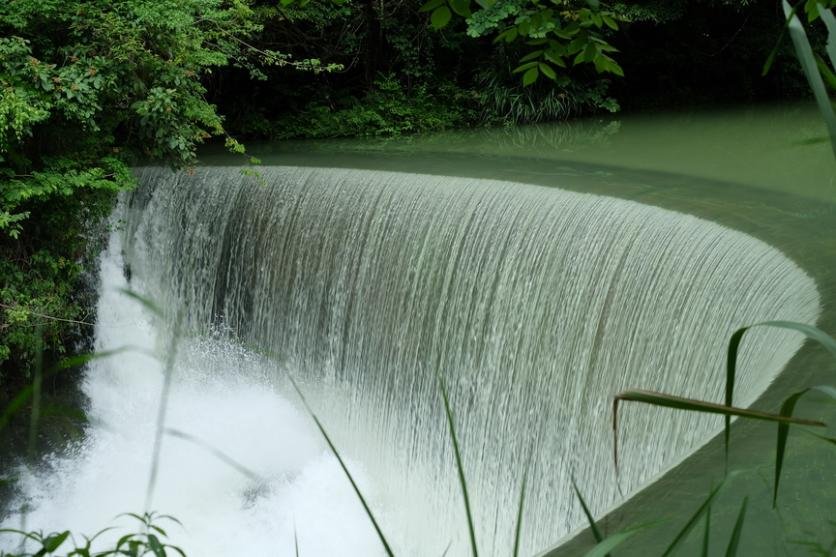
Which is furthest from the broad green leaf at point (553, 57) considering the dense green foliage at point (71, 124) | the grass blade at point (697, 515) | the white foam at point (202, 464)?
the dense green foliage at point (71, 124)

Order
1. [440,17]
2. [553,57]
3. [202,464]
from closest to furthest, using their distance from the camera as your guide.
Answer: [440,17] < [553,57] < [202,464]

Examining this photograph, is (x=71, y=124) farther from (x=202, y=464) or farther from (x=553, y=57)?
(x=553, y=57)

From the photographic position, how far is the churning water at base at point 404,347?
5.12m

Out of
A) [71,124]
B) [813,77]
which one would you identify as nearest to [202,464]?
[71,124]

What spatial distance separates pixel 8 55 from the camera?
634cm

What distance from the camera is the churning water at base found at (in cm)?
512

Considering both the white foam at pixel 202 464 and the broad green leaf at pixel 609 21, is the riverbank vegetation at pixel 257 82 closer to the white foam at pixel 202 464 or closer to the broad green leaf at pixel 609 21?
the broad green leaf at pixel 609 21

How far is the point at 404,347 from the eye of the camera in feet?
22.7

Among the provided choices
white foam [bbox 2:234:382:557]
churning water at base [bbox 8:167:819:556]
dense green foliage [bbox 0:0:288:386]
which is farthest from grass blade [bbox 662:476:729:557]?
dense green foliage [bbox 0:0:288:386]

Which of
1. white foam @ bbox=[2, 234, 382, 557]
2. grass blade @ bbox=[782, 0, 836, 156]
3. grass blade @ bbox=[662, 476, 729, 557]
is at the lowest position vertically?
white foam @ bbox=[2, 234, 382, 557]

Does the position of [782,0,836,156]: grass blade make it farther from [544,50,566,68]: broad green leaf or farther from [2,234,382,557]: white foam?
[2,234,382,557]: white foam

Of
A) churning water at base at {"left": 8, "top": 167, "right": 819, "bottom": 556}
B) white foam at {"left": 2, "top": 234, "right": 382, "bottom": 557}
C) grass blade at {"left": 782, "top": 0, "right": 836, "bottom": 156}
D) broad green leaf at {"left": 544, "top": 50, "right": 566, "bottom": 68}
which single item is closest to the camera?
grass blade at {"left": 782, "top": 0, "right": 836, "bottom": 156}

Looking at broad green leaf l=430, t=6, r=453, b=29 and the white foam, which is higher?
broad green leaf l=430, t=6, r=453, b=29

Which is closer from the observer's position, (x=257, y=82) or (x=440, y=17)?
(x=440, y=17)
